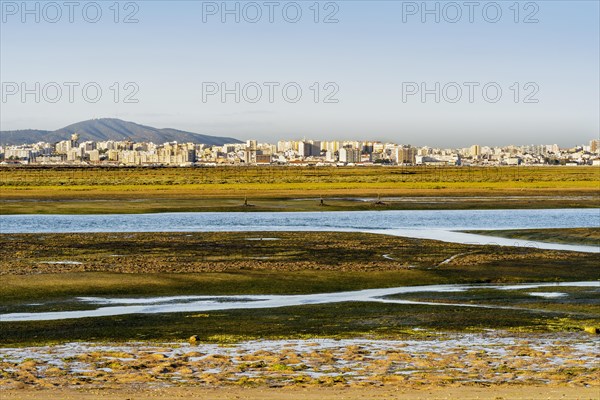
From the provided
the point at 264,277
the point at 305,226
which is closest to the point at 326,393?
the point at 264,277

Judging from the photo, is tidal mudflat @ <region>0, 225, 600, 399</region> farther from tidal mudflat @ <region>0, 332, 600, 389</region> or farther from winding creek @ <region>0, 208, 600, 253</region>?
winding creek @ <region>0, 208, 600, 253</region>

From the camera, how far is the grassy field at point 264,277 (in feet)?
63.9

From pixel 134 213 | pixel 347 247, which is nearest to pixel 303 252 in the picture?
pixel 347 247

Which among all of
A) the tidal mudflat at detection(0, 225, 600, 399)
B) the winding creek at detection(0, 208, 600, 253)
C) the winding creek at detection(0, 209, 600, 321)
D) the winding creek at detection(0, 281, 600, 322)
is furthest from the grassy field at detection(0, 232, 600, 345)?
the winding creek at detection(0, 208, 600, 253)

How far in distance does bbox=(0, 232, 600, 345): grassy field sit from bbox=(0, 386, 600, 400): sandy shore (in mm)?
4761

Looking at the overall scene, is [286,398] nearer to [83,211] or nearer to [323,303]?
[323,303]

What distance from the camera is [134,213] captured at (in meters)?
62.8

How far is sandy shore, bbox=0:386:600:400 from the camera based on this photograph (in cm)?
1276

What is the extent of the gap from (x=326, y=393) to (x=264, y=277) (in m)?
15.4

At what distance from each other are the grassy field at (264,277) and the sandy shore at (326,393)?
4.76 meters

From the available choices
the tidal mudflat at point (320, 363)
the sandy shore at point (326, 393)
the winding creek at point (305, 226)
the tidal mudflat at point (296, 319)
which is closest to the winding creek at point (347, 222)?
the winding creek at point (305, 226)

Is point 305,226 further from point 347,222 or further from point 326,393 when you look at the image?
point 326,393

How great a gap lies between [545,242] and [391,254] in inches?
394

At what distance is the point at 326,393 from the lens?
13.1 meters
